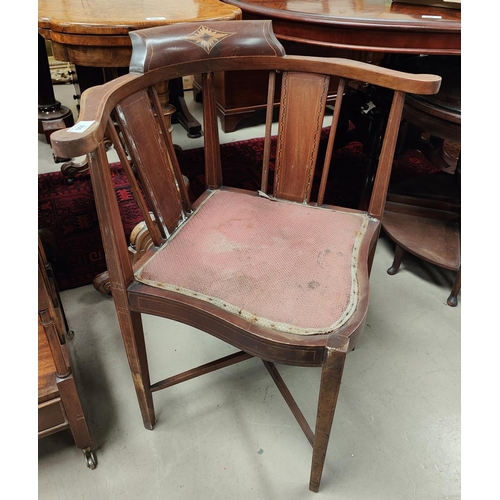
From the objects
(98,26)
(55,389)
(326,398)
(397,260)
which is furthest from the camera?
(397,260)

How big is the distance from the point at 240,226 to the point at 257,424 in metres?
0.58

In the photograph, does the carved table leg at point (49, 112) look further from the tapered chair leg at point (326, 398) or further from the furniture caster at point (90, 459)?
the tapered chair leg at point (326, 398)

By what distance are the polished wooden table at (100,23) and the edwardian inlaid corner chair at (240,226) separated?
271mm

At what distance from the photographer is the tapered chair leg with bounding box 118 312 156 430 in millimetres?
991

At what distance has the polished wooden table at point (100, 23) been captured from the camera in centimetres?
122

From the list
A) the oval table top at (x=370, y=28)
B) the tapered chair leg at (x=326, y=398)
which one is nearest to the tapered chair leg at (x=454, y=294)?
the oval table top at (x=370, y=28)

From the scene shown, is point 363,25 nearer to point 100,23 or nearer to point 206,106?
point 206,106

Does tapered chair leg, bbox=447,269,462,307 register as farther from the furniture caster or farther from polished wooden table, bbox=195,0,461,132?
the furniture caster

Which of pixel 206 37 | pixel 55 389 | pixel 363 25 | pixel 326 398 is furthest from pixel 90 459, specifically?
pixel 363 25

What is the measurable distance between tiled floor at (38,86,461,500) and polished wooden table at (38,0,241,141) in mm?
863

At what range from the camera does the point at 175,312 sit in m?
0.94

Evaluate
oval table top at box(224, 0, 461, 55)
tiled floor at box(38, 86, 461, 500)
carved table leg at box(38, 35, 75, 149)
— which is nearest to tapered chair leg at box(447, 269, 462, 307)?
tiled floor at box(38, 86, 461, 500)

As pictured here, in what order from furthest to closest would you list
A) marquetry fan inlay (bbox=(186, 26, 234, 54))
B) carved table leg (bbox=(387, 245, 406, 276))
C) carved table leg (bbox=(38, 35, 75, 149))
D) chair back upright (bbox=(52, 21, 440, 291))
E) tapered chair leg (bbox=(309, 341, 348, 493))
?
carved table leg (bbox=(38, 35, 75, 149)) → carved table leg (bbox=(387, 245, 406, 276)) → marquetry fan inlay (bbox=(186, 26, 234, 54)) → chair back upright (bbox=(52, 21, 440, 291)) → tapered chair leg (bbox=(309, 341, 348, 493))

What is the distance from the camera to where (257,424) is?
1251 millimetres
